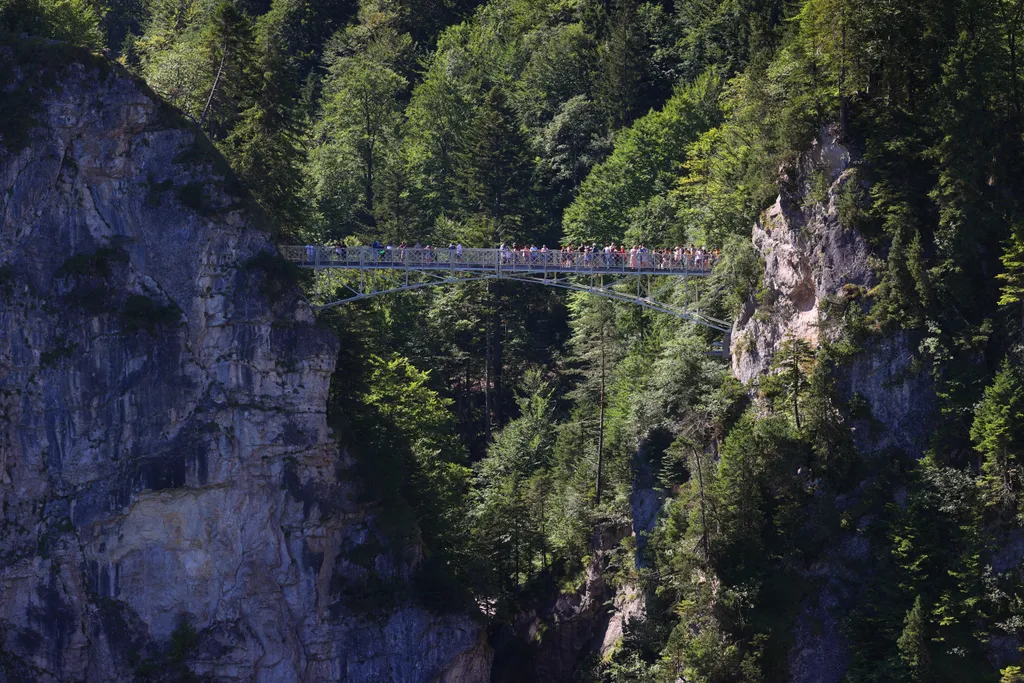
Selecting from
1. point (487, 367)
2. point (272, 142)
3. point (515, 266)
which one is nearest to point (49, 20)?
point (272, 142)

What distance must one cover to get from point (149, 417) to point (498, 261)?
41.5 feet

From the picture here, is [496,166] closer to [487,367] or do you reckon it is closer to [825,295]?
[487,367]

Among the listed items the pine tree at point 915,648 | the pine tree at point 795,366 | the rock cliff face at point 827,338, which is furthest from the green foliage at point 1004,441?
the pine tree at point 795,366

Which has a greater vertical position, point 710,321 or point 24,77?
point 24,77

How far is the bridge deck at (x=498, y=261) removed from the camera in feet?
174

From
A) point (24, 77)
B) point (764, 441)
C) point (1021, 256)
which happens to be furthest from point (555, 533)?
point (24, 77)

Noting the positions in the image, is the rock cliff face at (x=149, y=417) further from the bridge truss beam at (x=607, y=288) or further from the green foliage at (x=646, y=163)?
the green foliage at (x=646, y=163)

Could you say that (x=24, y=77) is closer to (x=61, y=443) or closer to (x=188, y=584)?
(x=61, y=443)

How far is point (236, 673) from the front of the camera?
171 feet

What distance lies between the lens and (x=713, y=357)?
54.9 m

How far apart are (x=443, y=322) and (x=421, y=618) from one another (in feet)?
59.0

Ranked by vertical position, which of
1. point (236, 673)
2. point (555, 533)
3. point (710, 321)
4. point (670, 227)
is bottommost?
point (236, 673)

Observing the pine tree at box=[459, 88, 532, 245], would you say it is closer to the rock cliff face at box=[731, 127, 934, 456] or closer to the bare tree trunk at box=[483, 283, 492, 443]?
the bare tree trunk at box=[483, 283, 492, 443]

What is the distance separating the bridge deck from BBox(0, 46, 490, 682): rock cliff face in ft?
6.02
